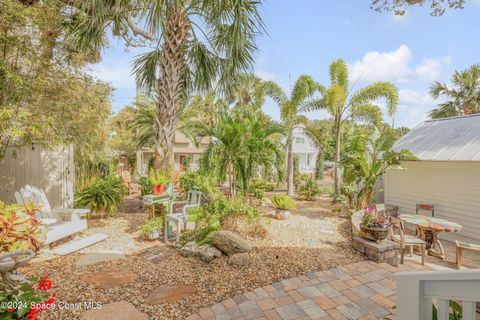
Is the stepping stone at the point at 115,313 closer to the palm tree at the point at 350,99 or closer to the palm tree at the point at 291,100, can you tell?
the palm tree at the point at 350,99

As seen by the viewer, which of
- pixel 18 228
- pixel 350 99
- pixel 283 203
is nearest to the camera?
pixel 18 228

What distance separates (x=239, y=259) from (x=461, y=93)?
18.4 m

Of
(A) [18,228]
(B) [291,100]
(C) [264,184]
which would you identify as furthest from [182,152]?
(A) [18,228]

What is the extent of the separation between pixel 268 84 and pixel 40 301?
38.4 feet

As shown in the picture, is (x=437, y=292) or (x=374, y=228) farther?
(x=374, y=228)

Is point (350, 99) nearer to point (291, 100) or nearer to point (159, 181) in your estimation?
point (291, 100)

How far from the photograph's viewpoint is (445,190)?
24.8 ft

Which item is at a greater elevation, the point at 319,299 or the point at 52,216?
the point at 52,216

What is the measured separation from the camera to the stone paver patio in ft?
10.1

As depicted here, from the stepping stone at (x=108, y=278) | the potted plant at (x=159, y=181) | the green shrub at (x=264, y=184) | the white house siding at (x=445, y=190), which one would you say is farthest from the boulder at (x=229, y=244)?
the green shrub at (x=264, y=184)

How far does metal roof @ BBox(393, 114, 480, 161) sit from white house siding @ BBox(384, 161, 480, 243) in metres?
0.36

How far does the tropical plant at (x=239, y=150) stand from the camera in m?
6.63

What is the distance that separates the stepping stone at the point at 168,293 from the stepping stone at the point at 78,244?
2502 millimetres

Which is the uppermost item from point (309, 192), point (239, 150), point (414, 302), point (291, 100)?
point (291, 100)
